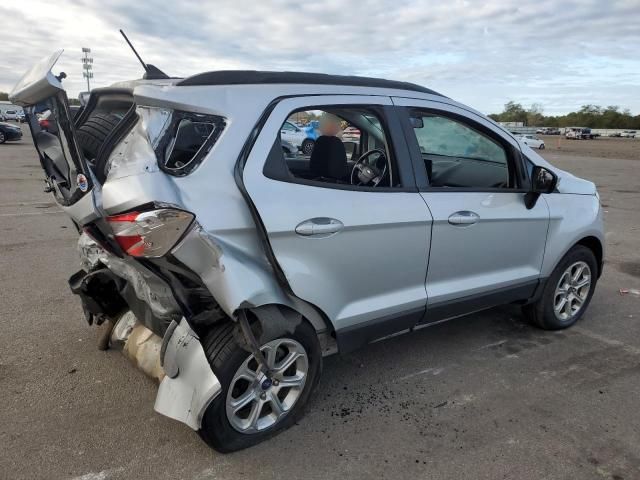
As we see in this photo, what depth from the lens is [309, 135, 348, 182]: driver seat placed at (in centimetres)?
332

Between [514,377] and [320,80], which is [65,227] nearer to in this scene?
[320,80]

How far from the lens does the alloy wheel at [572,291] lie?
4273 millimetres

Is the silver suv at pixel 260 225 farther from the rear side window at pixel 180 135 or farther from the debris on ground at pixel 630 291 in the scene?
the debris on ground at pixel 630 291

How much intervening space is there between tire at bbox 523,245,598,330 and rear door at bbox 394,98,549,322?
26 centimetres

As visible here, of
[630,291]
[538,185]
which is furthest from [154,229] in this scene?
[630,291]

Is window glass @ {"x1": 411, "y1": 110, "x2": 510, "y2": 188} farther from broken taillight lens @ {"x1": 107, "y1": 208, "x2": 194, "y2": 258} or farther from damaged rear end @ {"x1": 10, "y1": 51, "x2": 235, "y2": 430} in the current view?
broken taillight lens @ {"x1": 107, "y1": 208, "x2": 194, "y2": 258}

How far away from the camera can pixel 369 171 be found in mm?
3439

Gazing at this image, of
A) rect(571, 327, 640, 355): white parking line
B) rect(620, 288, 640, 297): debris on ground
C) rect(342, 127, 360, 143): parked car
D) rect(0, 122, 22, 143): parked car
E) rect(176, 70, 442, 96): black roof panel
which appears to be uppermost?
rect(176, 70, 442, 96): black roof panel

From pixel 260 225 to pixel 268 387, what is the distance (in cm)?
88

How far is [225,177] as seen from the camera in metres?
2.44

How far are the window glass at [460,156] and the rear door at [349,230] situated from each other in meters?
0.47

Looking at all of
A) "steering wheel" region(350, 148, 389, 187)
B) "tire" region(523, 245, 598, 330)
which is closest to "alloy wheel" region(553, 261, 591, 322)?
"tire" region(523, 245, 598, 330)

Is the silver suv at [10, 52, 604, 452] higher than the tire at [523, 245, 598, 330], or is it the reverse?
the silver suv at [10, 52, 604, 452]

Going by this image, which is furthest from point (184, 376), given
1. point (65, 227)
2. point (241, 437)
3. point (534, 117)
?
point (534, 117)
